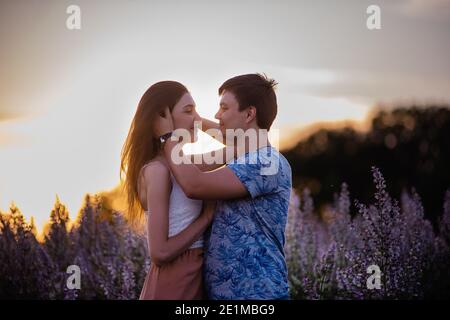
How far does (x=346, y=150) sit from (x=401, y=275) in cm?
2339

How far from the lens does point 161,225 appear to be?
353cm

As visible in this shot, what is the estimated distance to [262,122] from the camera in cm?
395

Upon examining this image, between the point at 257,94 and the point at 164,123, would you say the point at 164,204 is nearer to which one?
the point at 164,123

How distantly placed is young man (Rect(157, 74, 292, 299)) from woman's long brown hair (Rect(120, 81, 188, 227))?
16 cm

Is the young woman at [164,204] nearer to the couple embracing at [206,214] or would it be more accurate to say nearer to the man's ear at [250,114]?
the couple embracing at [206,214]

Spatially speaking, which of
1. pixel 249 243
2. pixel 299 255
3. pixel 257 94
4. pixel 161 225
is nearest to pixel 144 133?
pixel 161 225

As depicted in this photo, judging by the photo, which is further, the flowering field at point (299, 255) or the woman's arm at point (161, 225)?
the flowering field at point (299, 255)

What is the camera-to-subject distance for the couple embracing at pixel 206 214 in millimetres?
3547

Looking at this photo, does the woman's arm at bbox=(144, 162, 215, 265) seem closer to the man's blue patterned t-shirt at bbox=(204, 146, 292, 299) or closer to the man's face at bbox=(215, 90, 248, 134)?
the man's blue patterned t-shirt at bbox=(204, 146, 292, 299)

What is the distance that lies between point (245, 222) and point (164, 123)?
32.6 inches

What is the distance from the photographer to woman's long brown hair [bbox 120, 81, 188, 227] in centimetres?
383

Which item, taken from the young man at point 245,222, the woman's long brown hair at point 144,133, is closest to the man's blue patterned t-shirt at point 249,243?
the young man at point 245,222

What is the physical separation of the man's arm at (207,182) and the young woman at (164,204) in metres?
0.15
